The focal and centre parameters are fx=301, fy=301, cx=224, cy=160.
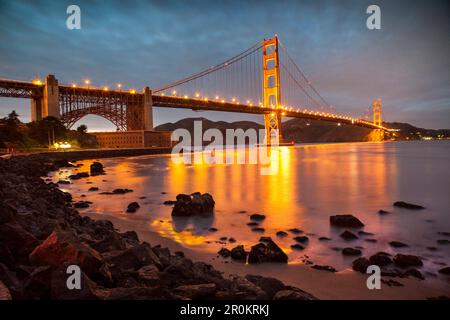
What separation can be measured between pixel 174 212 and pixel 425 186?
585 inches

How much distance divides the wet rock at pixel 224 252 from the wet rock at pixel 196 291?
8.59 feet

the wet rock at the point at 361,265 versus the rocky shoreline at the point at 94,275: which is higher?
the rocky shoreline at the point at 94,275

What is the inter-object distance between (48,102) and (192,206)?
4309 cm

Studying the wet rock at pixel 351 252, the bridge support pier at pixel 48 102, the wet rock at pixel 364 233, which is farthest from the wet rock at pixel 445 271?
the bridge support pier at pixel 48 102

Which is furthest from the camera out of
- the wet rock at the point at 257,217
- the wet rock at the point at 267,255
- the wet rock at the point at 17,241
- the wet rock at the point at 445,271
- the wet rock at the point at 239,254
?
the wet rock at the point at 257,217

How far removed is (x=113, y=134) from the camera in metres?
61.4

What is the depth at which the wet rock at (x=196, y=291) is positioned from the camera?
303 centimetres

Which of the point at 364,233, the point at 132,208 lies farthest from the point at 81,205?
the point at 364,233

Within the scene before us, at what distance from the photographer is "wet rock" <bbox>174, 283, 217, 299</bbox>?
3.03m

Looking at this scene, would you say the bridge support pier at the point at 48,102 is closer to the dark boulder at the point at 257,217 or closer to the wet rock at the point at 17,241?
the dark boulder at the point at 257,217

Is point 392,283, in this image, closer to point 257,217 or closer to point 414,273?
point 414,273

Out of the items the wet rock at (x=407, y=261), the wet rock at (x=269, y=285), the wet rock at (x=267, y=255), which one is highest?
the wet rock at (x=269, y=285)
